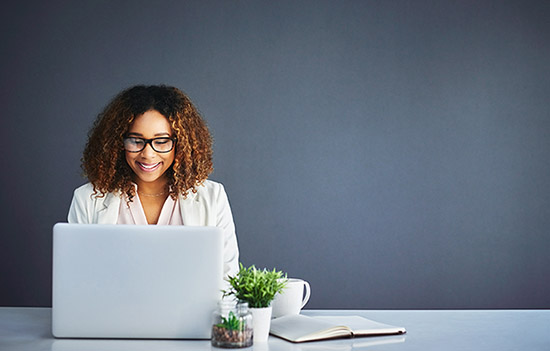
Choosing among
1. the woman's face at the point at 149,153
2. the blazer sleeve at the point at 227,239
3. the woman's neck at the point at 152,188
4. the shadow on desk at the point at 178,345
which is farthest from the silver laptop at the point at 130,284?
the woman's neck at the point at 152,188

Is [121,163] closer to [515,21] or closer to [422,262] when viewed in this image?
[422,262]

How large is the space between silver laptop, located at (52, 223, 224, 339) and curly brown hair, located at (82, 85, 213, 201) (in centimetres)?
78

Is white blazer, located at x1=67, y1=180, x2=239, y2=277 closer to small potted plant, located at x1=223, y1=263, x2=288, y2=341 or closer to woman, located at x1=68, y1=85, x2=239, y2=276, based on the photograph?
woman, located at x1=68, y1=85, x2=239, y2=276

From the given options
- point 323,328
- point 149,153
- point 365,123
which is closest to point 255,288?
point 323,328

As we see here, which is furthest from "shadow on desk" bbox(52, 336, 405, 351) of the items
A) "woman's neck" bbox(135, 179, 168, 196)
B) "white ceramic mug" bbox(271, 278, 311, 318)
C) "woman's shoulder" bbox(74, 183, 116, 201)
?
"woman's neck" bbox(135, 179, 168, 196)

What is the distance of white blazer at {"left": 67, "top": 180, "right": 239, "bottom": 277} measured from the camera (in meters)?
2.04

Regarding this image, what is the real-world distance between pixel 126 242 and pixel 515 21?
3.10 m

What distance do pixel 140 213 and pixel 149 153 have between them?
0.77ft

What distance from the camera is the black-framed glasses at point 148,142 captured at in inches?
81.4

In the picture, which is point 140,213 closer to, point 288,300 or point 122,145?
point 122,145

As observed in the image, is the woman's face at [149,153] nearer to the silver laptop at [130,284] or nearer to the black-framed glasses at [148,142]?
the black-framed glasses at [148,142]

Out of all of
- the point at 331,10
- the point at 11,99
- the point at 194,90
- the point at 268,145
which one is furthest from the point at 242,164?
the point at 11,99

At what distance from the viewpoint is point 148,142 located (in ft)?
6.79

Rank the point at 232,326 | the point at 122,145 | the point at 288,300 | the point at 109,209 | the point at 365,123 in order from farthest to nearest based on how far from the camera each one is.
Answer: the point at 365,123 → the point at 122,145 → the point at 109,209 → the point at 288,300 → the point at 232,326
